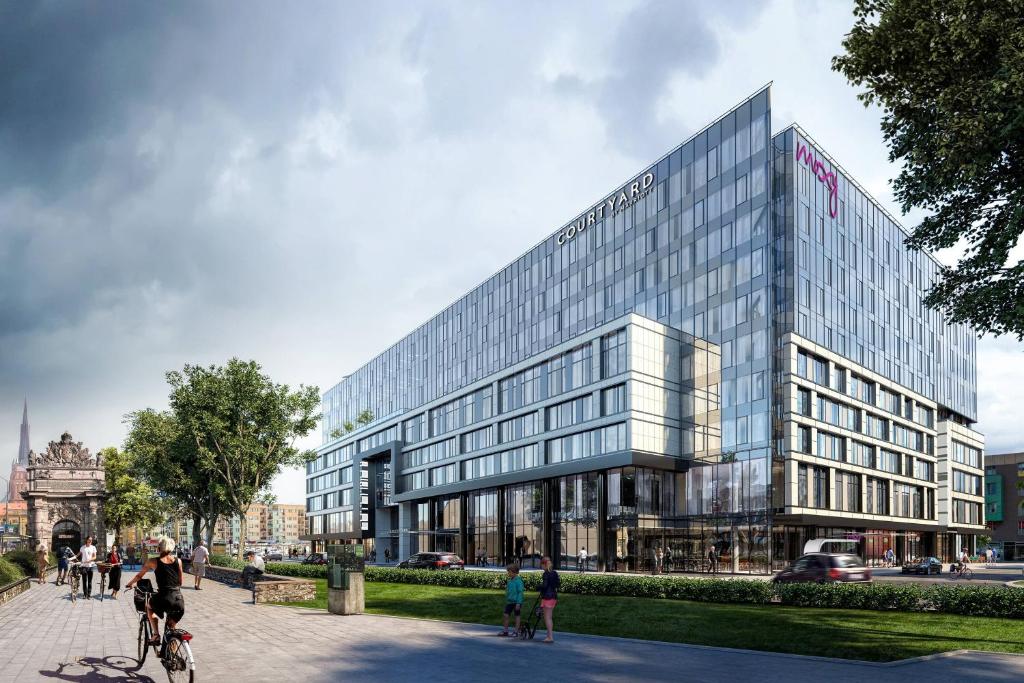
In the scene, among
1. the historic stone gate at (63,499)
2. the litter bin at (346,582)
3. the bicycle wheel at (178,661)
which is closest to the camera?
the bicycle wheel at (178,661)

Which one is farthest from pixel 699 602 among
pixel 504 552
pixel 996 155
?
pixel 504 552

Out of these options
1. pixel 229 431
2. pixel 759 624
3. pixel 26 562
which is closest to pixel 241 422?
pixel 229 431

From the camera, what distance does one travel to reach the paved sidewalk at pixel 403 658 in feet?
47.0

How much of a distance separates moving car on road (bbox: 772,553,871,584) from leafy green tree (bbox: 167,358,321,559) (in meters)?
33.0

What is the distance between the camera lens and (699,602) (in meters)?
30.3

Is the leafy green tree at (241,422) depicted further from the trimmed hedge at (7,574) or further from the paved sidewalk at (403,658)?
the paved sidewalk at (403,658)

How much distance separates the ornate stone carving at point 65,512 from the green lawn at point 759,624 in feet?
183

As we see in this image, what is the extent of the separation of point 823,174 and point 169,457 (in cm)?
5065

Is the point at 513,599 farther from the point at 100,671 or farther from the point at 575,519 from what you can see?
the point at 575,519

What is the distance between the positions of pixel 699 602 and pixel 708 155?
42692 mm

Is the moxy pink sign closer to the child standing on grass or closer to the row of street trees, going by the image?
the row of street trees

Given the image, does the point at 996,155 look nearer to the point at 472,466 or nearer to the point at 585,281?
the point at 585,281

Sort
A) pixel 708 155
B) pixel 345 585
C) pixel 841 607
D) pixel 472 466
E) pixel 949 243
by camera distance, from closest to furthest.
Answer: pixel 949 243
pixel 345 585
pixel 841 607
pixel 708 155
pixel 472 466

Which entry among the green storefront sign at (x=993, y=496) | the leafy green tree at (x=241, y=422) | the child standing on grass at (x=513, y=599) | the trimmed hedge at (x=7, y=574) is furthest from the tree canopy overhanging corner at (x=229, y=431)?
the green storefront sign at (x=993, y=496)
